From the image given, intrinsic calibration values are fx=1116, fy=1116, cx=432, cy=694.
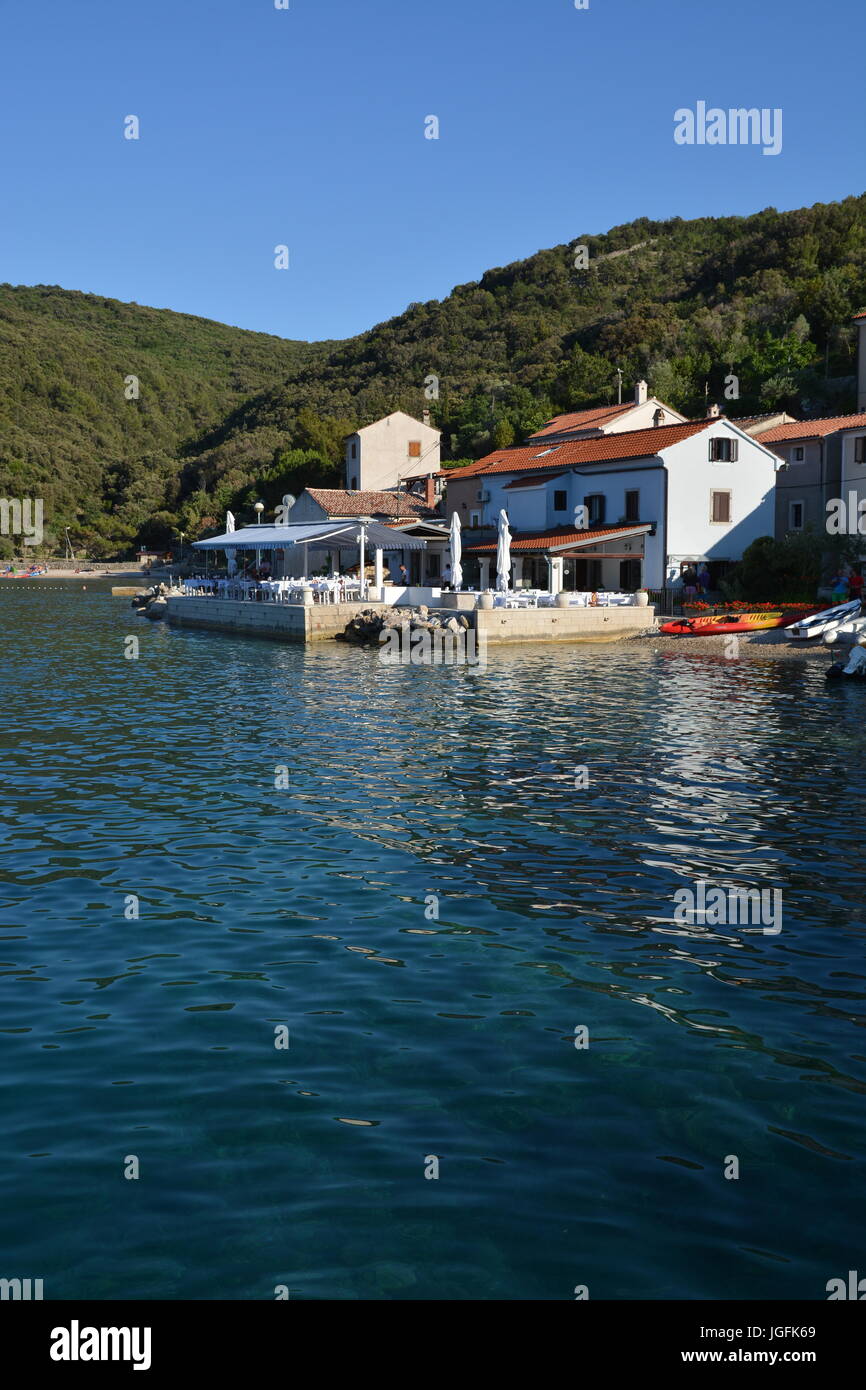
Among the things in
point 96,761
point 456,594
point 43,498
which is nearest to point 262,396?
point 43,498

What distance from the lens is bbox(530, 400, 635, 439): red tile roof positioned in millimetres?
57659

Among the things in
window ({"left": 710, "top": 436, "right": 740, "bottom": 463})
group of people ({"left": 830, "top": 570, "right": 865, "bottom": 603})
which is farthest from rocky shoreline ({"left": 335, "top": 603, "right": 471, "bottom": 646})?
window ({"left": 710, "top": 436, "right": 740, "bottom": 463})

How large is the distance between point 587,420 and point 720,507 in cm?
1557

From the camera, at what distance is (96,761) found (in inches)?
696

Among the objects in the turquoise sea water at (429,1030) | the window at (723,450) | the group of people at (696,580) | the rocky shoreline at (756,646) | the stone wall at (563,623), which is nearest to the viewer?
the turquoise sea water at (429,1030)

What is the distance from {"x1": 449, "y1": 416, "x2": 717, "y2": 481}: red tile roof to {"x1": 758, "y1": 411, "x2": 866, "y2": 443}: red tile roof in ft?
2.22

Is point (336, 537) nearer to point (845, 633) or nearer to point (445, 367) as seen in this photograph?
point (845, 633)

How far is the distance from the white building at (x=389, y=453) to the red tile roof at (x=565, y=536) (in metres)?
→ 25.7

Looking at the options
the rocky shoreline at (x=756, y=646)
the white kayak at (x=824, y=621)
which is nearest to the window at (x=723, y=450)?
the rocky shoreline at (x=756, y=646)

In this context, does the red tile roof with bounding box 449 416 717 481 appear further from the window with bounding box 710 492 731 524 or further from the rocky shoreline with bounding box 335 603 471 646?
the rocky shoreline with bounding box 335 603 471 646

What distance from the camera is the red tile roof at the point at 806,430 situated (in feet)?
160

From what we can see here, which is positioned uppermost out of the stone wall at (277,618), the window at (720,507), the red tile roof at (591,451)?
the red tile roof at (591,451)

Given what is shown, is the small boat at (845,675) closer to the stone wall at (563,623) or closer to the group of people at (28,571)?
the stone wall at (563,623)
